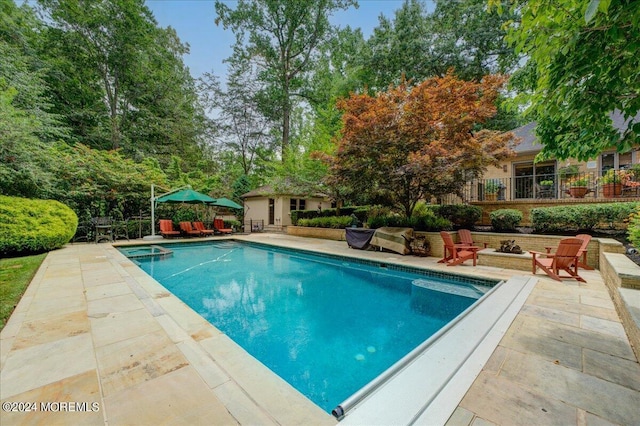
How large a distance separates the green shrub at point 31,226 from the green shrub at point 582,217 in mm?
15243

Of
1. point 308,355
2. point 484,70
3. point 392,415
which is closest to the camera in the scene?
point 392,415

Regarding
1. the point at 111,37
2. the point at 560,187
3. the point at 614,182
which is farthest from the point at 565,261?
the point at 111,37

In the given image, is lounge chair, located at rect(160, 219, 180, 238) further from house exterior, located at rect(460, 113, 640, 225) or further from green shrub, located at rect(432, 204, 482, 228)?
house exterior, located at rect(460, 113, 640, 225)

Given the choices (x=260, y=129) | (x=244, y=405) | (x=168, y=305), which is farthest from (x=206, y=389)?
(x=260, y=129)

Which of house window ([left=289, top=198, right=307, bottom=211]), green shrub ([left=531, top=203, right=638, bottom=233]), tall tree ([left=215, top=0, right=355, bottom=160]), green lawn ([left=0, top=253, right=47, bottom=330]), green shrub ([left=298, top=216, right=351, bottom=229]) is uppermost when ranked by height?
tall tree ([left=215, top=0, right=355, bottom=160])

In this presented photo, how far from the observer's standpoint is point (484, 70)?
51.7 feet

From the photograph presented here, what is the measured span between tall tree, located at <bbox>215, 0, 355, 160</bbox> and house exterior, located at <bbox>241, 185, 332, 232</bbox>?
4080 mm

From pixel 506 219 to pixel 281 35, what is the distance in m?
22.2

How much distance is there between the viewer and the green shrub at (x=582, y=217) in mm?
6750

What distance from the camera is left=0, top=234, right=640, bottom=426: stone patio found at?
1738mm

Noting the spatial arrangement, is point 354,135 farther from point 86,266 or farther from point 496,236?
point 86,266

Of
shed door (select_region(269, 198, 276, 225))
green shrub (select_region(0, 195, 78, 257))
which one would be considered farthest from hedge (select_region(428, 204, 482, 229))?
green shrub (select_region(0, 195, 78, 257))

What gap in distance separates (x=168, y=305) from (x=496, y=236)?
29.3 feet

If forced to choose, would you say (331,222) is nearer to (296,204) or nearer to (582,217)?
(296,204)
